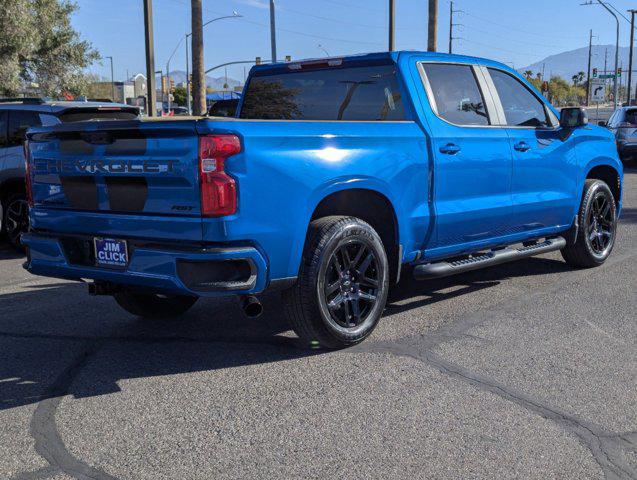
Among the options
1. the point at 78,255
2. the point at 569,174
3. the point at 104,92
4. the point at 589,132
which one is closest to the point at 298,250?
the point at 78,255

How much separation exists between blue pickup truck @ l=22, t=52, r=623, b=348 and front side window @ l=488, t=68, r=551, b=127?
0.02 m

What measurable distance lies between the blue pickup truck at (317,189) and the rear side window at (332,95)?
1 cm

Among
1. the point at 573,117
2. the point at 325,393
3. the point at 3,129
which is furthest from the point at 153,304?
the point at 3,129

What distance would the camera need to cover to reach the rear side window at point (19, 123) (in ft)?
30.0

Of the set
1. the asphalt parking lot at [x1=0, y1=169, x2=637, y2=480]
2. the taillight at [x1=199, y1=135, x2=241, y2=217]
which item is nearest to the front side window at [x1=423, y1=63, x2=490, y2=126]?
the asphalt parking lot at [x1=0, y1=169, x2=637, y2=480]

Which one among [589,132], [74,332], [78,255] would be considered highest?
[589,132]

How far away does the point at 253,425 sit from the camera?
3.79 m

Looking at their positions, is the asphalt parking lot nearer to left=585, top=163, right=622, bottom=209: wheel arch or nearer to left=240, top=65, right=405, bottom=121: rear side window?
left=240, top=65, right=405, bottom=121: rear side window

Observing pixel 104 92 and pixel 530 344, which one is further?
pixel 104 92

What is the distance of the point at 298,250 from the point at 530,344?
5.68 ft

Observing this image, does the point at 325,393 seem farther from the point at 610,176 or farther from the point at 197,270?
the point at 610,176

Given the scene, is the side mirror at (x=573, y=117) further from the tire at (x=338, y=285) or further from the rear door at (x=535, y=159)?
the tire at (x=338, y=285)

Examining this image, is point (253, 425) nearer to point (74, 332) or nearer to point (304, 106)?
point (74, 332)

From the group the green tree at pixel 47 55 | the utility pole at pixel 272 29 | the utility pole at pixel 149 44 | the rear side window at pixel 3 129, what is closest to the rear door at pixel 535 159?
the rear side window at pixel 3 129
